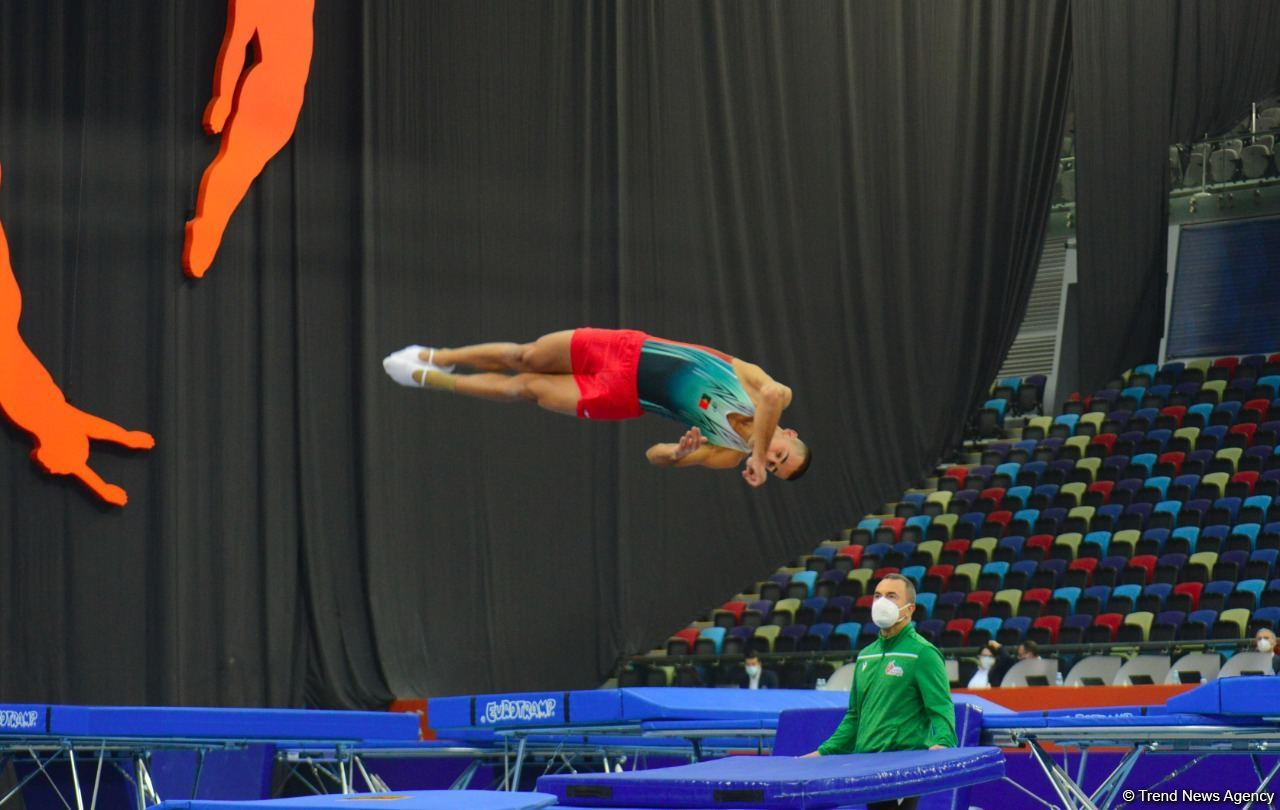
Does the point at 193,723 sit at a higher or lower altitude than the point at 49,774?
higher

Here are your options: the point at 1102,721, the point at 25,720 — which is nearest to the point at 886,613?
the point at 1102,721

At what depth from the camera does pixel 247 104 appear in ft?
45.3

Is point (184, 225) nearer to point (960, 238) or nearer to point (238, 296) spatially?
point (238, 296)

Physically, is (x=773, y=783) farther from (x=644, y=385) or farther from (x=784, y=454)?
(x=644, y=385)

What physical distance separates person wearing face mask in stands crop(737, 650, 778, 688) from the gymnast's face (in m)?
5.76

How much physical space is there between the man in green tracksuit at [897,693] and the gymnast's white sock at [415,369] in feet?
11.0

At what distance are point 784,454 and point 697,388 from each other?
0.60 metres

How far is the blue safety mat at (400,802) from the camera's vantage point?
348 cm

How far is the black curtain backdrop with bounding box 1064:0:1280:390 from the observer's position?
1845 cm

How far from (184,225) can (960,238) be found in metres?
9.31

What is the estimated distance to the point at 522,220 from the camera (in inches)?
609

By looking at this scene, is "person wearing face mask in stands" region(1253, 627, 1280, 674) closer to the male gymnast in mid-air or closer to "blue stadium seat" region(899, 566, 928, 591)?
"blue stadium seat" region(899, 566, 928, 591)

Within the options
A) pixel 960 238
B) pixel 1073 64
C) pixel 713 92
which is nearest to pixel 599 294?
pixel 713 92

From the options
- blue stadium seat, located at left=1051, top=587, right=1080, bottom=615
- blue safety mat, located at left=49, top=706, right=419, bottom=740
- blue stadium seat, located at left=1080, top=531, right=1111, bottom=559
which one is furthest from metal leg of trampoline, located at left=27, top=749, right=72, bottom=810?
blue stadium seat, located at left=1080, top=531, right=1111, bottom=559
